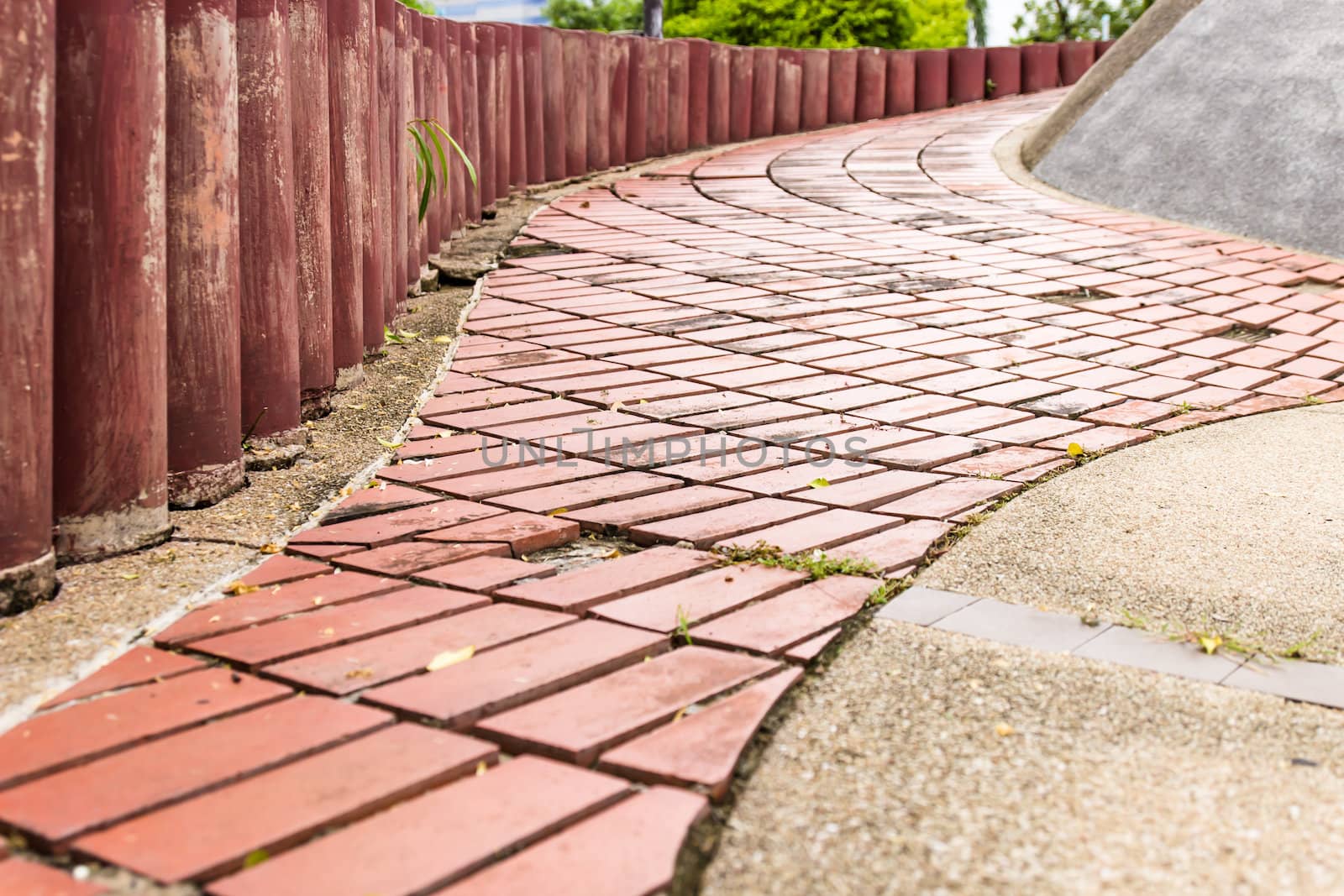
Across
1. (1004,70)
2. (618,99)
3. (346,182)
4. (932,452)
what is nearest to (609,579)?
(932,452)

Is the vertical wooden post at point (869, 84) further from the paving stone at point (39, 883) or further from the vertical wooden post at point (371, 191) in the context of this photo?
the paving stone at point (39, 883)

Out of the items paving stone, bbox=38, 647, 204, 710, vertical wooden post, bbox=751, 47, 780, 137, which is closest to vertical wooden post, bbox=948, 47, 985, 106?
vertical wooden post, bbox=751, 47, 780, 137

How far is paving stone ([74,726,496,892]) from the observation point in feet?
4.55

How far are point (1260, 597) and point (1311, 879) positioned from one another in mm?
859

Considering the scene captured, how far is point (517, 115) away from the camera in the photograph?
253 inches

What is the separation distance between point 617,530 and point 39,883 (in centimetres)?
129

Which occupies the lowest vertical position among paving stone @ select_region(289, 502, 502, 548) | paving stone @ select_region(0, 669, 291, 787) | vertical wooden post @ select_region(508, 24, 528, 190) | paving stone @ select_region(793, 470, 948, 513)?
paving stone @ select_region(0, 669, 291, 787)

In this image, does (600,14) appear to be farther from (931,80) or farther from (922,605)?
(922,605)

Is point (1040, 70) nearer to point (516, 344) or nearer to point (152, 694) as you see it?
point (516, 344)

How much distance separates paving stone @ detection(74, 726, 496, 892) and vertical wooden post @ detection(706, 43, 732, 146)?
282 inches

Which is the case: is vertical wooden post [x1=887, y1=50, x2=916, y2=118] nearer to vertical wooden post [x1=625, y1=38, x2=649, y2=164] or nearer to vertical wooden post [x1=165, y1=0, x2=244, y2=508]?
vertical wooden post [x1=625, y1=38, x2=649, y2=164]

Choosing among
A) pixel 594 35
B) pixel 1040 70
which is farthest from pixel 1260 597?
pixel 1040 70

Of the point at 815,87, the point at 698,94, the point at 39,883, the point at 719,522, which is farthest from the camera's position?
the point at 815,87

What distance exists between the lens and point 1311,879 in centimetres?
140
